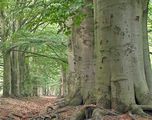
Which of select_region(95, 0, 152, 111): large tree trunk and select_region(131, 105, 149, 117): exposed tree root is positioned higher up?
select_region(95, 0, 152, 111): large tree trunk

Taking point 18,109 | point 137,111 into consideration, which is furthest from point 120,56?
point 18,109

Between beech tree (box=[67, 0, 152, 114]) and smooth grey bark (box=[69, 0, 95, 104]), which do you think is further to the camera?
smooth grey bark (box=[69, 0, 95, 104])

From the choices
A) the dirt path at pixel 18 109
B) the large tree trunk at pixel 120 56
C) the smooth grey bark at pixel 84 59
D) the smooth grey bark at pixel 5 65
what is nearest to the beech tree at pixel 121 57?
the large tree trunk at pixel 120 56

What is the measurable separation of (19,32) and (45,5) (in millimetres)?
11403

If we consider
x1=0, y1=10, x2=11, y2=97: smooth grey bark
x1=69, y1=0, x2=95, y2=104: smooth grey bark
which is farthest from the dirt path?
x1=0, y1=10, x2=11, y2=97: smooth grey bark

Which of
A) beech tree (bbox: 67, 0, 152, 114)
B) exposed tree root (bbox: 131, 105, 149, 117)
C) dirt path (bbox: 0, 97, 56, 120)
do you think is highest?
beech tree (bbox: 67, 0, 152, 114)

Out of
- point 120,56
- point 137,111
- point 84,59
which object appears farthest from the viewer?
point 84,59

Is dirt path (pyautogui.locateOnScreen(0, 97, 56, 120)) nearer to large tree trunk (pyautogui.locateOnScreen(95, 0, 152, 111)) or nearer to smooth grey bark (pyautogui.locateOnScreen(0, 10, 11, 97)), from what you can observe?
large tree trunk (pyautogui.locateOnScreen(95, 0, 152, 111))

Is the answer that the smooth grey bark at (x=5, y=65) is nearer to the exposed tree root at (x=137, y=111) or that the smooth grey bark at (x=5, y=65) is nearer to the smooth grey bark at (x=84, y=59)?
the smooth grey bark at (x=84, y=59)

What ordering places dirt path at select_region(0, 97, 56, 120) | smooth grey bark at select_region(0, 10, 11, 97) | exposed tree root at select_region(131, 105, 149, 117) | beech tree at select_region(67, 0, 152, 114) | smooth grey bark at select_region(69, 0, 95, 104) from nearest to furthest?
exposed tree root at select_region(131, 105, 149, 117)
beech tree at select_region(67, 0, 152, 114)
dirt path at select_region(0, 97, 56, 120)
smooth grey bark at select_region(69, 0, 95, 104)
smooth grey bark at select_region(0, 10, 11, 97)

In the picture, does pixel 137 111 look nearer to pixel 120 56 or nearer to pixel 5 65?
pixel 120 56

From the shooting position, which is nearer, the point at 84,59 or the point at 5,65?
the point at 84,59

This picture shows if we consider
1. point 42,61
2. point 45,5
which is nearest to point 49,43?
point 42,61

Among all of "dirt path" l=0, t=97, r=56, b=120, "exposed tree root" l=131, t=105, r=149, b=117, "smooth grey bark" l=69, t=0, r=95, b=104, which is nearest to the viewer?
"exposed tree root" l=131, t=105, r=149, b=117
